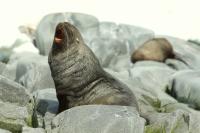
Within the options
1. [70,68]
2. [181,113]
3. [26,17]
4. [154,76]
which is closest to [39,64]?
[154,76]

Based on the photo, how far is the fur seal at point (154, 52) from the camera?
607 inches

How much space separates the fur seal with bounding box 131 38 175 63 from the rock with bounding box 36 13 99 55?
4.44ft

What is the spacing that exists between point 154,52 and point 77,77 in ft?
26.2

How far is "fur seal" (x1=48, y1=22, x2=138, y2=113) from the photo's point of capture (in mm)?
7770

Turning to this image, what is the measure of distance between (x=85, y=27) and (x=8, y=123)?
10.7 m

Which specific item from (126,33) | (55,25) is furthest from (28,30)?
(126,33)


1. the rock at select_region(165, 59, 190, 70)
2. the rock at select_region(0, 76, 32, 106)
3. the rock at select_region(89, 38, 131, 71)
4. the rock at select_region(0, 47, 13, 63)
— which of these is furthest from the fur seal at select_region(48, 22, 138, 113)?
the rock at select_region(89, 38, 131, 71)

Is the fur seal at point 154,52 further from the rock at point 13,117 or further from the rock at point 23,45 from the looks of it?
the rock at point 13,117

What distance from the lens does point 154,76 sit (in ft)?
40.9

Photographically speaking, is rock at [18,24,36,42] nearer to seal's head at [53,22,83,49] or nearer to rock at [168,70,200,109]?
rock at [168,70,200,109]

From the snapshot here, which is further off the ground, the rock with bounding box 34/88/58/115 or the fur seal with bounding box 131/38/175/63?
the rock with bounding box 34/88/58/115

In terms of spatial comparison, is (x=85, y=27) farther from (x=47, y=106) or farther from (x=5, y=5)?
(x=47, y=106)

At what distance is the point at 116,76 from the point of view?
36.2ft

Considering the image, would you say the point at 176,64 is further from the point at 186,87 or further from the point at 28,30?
the point at 28,30
